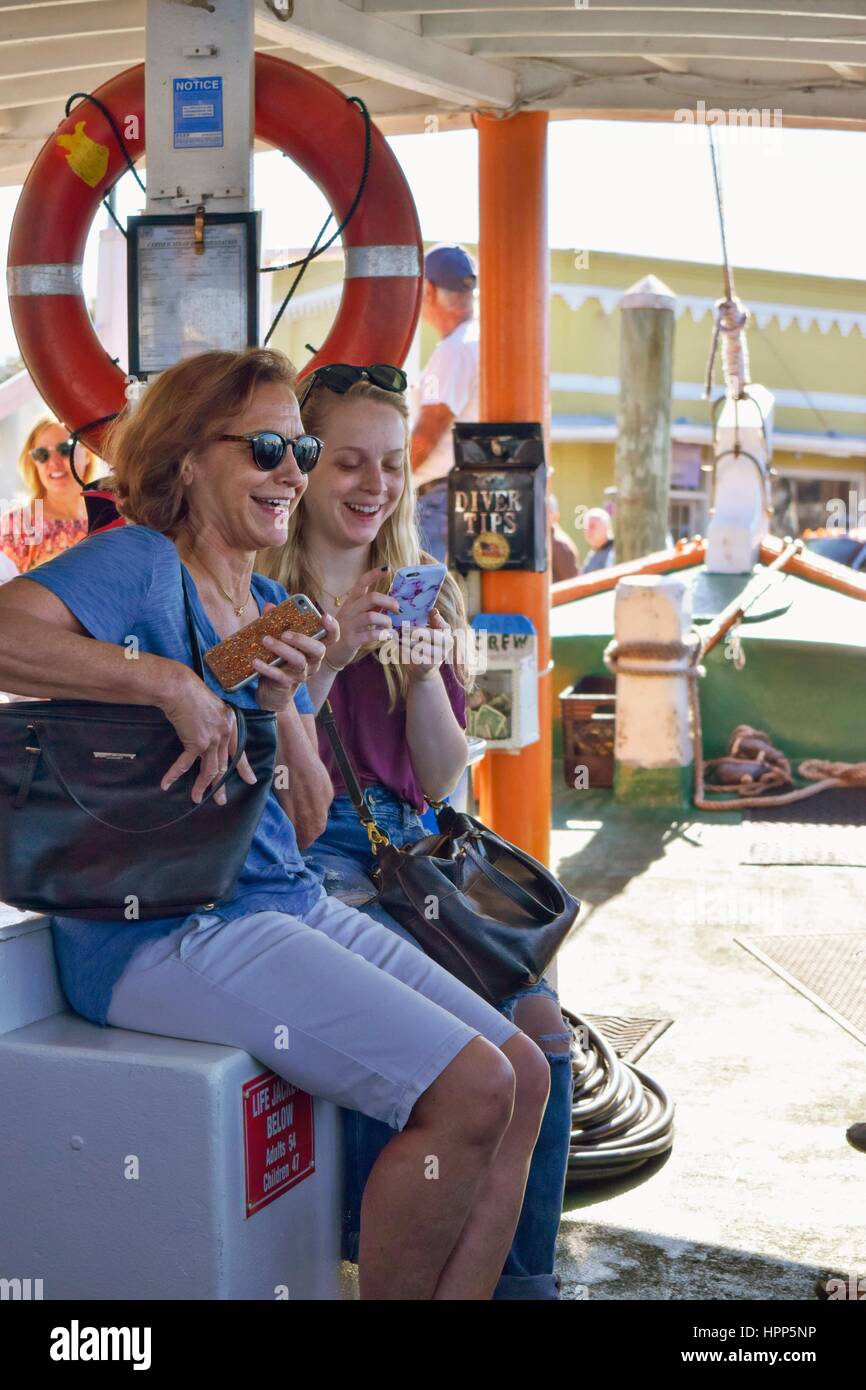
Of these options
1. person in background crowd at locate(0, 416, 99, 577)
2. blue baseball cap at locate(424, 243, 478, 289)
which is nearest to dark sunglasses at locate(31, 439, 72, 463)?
person in background crowd at locate(0, 416, 99, 577)

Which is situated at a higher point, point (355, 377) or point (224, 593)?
point (355, 377)

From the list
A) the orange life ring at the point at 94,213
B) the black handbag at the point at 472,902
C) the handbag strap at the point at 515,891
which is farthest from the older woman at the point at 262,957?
the orange life ring at the point at 94,213

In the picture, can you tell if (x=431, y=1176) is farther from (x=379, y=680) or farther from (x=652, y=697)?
(x=652, y=697)

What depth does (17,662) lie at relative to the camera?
214 cm

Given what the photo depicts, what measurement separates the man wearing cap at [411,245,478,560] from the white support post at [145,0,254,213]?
2.41 meters

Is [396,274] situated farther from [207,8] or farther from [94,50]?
[94,50]

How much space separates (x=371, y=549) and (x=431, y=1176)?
4.41ft

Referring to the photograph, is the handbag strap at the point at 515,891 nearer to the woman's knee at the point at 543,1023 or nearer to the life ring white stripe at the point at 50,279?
the woman's knee at the point at 543,1023

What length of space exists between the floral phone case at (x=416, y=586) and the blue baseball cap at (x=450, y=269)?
3.68 meters

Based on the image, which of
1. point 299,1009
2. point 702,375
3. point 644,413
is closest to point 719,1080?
point 299,1009

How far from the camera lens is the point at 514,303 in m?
5.14

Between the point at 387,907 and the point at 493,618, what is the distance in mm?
2494

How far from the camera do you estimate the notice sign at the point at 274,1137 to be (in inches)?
88.4

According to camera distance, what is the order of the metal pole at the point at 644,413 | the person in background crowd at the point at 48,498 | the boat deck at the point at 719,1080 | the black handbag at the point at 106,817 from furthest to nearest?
the metal pole at the point at 644,413
the person in background crowd at the point at 48,498
the boat deck at the point at 719,1080
the black handbag at the point at 106,817
